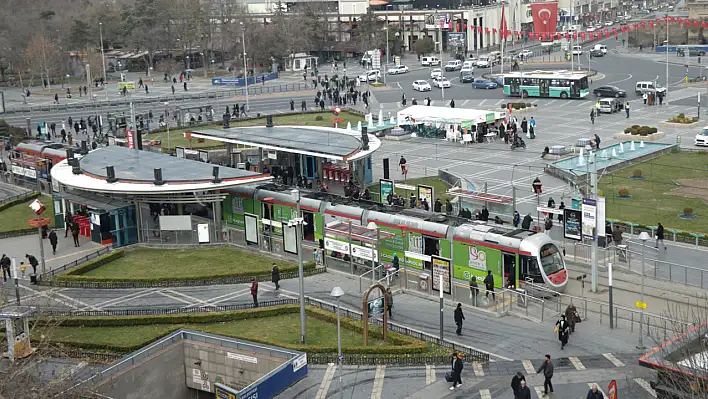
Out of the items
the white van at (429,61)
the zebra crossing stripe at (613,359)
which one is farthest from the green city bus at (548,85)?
the zebra crossing stripe at (613,359)

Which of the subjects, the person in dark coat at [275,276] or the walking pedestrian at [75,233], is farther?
the walking pedestrian at [75,233]

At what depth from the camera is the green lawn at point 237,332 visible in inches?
1351

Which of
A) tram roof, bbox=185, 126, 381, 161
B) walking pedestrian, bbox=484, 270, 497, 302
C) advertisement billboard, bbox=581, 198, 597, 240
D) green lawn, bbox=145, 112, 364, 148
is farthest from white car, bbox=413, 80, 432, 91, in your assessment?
walking pedestrian, bbox=484, 270, 497, 302

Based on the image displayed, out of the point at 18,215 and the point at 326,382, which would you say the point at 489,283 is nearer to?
the point at 326,382

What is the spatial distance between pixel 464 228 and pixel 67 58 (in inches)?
4102

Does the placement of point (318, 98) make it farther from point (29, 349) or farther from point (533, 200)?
point (29, 349)

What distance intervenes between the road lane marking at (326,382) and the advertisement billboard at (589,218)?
40.8ft

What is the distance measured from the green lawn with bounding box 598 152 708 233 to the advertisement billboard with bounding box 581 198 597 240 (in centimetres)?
1032

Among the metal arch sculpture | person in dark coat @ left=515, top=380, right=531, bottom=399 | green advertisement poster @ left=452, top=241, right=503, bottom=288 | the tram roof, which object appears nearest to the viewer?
person in dark coat @ left=515, top=380, right=531, bottom=399

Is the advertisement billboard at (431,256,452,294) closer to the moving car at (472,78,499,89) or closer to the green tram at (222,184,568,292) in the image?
the green tram at (222,184,568,292)

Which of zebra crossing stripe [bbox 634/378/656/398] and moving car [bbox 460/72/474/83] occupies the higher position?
moving car [bbox 460/72/474/83]

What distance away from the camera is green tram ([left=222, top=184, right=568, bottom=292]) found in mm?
36781

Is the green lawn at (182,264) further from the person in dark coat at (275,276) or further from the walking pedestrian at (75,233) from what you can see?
the walking pedestrian at (75,233)

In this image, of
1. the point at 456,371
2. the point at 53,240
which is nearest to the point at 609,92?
the point at 53,240
